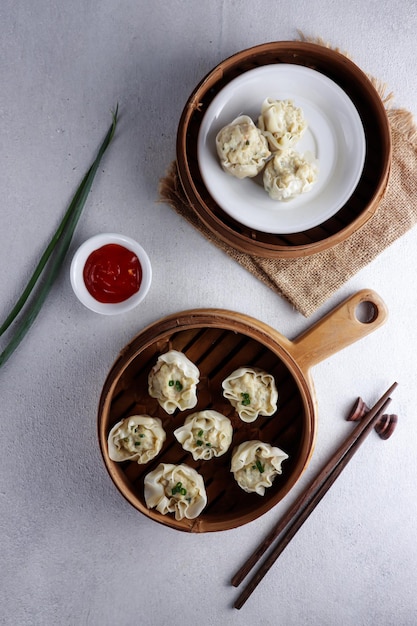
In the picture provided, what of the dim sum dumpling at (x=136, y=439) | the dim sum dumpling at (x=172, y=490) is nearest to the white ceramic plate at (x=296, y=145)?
the dim sum dumpling at (x=136, y=439)

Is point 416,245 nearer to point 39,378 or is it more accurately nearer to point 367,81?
point 367,81

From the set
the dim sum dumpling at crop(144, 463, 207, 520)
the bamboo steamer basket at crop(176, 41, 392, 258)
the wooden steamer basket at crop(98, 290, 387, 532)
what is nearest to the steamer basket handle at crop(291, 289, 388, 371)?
the wooden steamer basket at crop(98, 290, 387, 532)

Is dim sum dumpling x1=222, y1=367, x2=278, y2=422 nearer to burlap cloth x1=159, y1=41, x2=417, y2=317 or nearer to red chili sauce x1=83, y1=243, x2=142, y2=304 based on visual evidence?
burlap cloth x1=159, y1=41, x2=417, y2=317

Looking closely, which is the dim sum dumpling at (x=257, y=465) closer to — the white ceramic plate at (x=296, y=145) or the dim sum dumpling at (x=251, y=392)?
the dim sum dumpling at (x=251, y=392)

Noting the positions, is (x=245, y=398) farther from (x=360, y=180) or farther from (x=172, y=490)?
(x=360, y=180)

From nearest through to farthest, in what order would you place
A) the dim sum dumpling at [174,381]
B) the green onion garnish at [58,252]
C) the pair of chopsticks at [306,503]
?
1. the dim sum dumpling at [174,381]
2. the green onion garnish at [58,252]
3. the pair of chopsticks at [306,503]

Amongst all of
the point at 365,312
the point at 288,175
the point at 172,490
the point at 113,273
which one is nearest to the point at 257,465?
the point at 172,490
